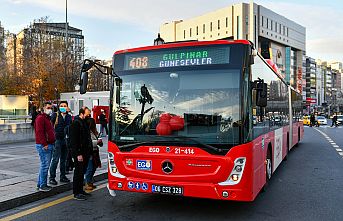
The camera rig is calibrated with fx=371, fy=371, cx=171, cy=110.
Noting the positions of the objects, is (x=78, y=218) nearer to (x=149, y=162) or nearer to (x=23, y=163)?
(x=149, y=162)

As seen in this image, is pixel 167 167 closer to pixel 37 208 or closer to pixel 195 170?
pixel 195 170

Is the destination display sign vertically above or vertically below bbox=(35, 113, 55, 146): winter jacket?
above

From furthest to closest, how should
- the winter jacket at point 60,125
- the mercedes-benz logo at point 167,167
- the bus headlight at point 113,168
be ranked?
the winter jacket at point 60,125, the bus headlight at point 113,168, the mercedes-benz logo at point 167,167

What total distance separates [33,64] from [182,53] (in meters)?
30.5

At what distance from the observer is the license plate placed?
564 cm

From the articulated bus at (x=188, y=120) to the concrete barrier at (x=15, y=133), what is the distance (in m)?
12.1

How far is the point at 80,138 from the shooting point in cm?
705

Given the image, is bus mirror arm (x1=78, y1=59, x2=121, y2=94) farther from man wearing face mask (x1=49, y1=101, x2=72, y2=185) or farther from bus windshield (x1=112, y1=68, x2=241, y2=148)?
man wearing face mask (x1=49, y1=101, x2=72, y2=185)

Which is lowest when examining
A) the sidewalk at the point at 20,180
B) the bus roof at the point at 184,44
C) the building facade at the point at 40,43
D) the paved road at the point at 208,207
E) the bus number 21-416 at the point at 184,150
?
the paved road at the point at 208,207

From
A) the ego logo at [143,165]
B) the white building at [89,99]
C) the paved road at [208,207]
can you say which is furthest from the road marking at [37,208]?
the white building at [89,99]

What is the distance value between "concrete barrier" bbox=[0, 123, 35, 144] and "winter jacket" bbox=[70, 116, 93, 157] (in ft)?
35.7

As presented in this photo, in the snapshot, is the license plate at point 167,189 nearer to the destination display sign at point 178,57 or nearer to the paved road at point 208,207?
the paved road at point 208,207

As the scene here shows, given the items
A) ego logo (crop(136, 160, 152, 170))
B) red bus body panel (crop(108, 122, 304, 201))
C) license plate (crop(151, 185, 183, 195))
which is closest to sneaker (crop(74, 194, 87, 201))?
red bus body panel (crop(108, 122, 304, 201))

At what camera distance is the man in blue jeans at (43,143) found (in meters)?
7.03
